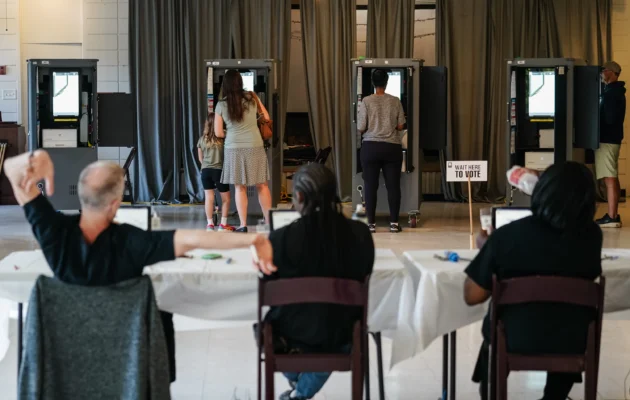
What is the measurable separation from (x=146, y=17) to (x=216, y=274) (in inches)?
326

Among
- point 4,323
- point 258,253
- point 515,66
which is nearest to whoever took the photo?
point 258,253

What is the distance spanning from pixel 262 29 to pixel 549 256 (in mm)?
8704

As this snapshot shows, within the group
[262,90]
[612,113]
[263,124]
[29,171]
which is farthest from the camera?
[262,90]

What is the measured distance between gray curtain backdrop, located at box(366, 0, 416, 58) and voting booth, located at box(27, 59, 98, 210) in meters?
3.57

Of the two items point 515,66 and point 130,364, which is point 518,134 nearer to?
point 515,66

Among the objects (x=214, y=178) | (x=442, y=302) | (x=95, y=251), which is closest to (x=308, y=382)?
(x=442, y=302)

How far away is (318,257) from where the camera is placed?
3.21 m

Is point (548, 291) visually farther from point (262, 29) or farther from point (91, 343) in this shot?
point (262, 29)

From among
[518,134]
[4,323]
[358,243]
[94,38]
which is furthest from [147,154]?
[358,243]

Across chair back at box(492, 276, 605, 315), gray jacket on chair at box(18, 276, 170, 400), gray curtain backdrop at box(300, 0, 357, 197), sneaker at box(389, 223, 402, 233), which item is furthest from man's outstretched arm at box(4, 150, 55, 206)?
gray curtain backdrop at box(300, 0, 357, 197)

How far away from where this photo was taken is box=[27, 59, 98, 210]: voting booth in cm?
970

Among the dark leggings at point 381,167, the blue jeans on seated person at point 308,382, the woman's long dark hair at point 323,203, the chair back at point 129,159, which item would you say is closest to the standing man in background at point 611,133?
the dark leggings at point 381,167

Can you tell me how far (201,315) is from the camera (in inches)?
144

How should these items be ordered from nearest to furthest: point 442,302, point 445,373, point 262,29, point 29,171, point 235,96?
point 29,171 → point 442,302 → point 445,373 → point 235,96 → point 262,29
